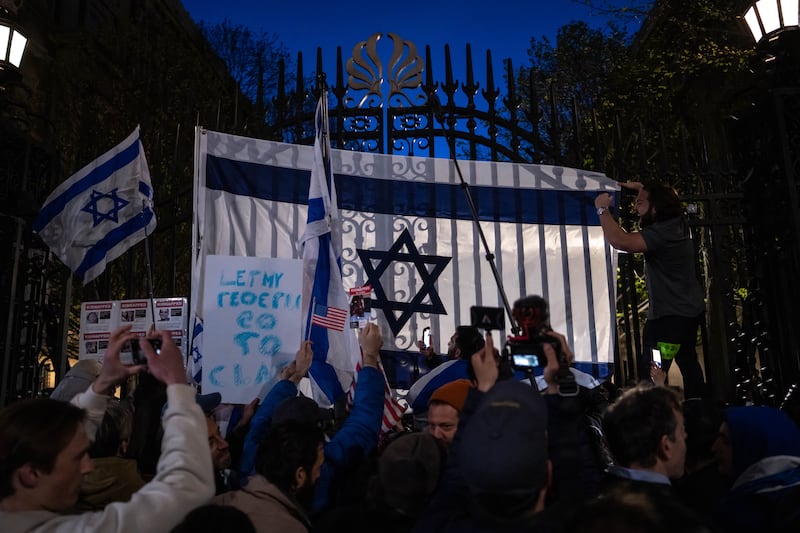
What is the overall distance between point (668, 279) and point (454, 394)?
207cm

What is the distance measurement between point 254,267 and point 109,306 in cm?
131

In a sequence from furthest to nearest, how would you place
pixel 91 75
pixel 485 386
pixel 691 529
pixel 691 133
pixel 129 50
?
pixel 91 75 < pixel 129 50 < pixel 691 133 < pixel 485 386 < pixel 691 529

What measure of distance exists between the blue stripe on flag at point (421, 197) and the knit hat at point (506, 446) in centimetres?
511

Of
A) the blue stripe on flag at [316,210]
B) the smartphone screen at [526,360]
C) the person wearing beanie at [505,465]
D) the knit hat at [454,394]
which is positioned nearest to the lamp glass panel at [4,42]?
the blue stripe on flag at [316,210]

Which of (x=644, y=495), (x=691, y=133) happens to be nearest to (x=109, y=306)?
(x=644, y=495)

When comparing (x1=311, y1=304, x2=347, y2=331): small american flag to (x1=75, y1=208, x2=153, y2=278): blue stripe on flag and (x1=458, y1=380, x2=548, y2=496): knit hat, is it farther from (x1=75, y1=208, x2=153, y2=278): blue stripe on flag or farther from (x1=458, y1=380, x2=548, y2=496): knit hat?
(x1=458, y1=380, x2=548, y2=496): knit hat

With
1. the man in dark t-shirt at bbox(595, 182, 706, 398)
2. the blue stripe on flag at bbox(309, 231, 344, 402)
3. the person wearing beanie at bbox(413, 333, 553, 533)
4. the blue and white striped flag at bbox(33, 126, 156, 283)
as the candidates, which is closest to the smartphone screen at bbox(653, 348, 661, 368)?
the man in dark t-shirt at bbox(595, 182, 706, 398)

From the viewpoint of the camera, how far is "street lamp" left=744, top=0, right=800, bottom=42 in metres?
4.62

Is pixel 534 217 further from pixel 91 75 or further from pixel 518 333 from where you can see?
pixel 91 75

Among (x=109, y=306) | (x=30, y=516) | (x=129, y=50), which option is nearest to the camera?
(x=30, y=516)

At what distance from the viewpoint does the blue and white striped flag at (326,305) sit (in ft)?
17.9

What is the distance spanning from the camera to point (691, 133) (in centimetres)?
1571

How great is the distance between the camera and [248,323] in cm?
575

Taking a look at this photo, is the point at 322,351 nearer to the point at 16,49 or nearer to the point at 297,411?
the point at 297,411
